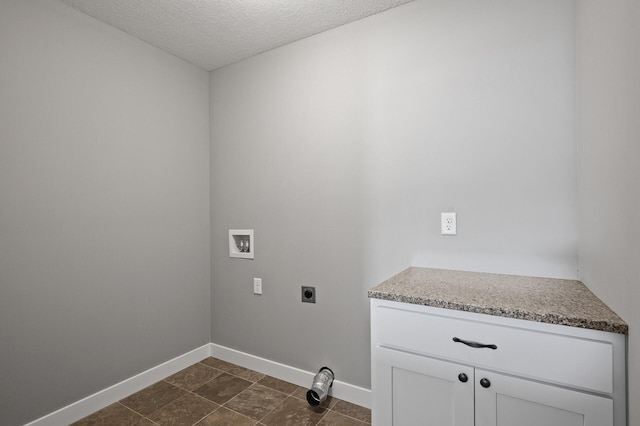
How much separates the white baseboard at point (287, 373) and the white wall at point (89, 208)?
0.29m

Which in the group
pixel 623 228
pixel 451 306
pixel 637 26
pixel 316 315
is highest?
pixel 637 26

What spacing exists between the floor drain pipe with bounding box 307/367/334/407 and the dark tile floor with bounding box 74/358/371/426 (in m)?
0.06

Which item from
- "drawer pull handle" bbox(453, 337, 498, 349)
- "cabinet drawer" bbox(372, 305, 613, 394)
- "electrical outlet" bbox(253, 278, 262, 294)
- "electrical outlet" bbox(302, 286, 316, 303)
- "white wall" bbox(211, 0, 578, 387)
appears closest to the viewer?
"cabinet drawer" bbox(372, 305, 613, 394)

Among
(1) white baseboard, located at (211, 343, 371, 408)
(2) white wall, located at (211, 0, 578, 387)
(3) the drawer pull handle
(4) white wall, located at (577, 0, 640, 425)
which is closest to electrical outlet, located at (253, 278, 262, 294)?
(2) white wall, located at (211, 0, 578, 387)

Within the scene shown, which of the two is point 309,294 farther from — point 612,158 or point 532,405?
point 612,158

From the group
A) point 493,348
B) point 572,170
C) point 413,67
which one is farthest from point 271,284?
point 572,170

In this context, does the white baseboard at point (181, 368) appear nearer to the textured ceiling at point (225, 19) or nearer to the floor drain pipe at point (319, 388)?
the floor drain pipe at point (319, 388)

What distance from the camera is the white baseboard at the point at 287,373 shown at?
1.91 meters

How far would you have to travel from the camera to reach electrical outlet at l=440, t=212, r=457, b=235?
5.42 ft

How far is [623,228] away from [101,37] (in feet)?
8.82

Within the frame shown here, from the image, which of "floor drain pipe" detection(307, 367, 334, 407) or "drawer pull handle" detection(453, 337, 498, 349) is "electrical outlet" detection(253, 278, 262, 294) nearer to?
"floor drain pipe" detection(307, 367, 334, 407)

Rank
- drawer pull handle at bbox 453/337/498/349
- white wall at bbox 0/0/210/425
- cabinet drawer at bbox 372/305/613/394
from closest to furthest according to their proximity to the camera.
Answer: cabinet drawer at bbox 372/305/613/394 → drawer pull handle at bbox 453/337/498/349 → white wall at bbox 0/0/210/425

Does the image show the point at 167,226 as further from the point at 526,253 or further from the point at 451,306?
the point at 526,253

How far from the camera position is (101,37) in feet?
6.37
